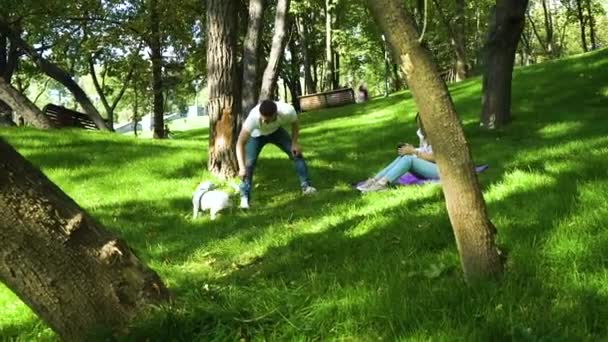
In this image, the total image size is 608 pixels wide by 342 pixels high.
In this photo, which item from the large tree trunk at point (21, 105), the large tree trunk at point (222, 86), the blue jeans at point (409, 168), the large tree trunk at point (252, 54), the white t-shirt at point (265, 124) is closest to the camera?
the white t-shirt at point (265, 124)

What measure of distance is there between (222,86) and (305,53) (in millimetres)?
25981

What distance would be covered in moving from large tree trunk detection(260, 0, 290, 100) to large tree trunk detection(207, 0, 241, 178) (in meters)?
3.64

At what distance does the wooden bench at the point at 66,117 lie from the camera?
2084 centimetres

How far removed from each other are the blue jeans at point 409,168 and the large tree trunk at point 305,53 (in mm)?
26850

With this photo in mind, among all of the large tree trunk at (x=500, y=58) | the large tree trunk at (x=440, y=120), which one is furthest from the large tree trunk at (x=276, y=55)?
the large tree trunk at (x=440, y=120)

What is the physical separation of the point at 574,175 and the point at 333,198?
303 cm

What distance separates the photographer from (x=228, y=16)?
32.1 ft

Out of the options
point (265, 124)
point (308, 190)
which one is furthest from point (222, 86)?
point (308, 190)

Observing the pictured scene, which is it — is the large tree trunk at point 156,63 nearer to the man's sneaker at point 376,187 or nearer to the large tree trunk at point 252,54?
the large tree trunk at point 252,54

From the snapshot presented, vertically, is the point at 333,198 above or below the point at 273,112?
below

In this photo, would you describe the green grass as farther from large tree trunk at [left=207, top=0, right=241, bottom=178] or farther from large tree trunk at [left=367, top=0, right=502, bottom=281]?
large tree trunk at [left=207, top=0, right=241, bottom=178]

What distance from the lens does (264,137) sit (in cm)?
891

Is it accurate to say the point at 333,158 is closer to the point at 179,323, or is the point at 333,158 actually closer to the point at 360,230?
the point at 360,230

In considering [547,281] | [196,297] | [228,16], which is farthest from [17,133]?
[547,281]
